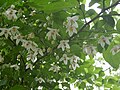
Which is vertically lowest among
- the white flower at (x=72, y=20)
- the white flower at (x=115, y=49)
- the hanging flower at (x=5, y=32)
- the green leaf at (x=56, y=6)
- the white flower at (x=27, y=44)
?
the white flower at (x=27, y=44)

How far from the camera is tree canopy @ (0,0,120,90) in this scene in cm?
89

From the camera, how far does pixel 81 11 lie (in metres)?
0.97

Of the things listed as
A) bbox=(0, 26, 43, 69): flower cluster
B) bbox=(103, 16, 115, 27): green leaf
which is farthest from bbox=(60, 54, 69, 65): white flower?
bbox=(103, 16, 115, 27): green leaf

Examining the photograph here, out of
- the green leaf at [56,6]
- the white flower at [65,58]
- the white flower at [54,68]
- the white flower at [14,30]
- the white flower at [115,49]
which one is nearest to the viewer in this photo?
the green leaf at [56,6]

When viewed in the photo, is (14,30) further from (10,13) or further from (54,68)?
(54,68)

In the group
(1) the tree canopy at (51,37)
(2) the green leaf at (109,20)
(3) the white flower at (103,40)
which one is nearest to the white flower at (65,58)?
(1) the tree canopy at (51,37)

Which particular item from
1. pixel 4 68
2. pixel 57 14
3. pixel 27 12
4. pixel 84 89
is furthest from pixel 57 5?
pixel 84 89

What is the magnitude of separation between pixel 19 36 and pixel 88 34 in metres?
0.25

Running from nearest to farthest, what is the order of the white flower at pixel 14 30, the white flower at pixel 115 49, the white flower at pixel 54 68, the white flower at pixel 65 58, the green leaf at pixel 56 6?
the green leaf at pixel 56 6, the white flower at pixel 115 49, the white flower at pixel 14 30, the white flower at pixel 65 58, the white flower at pixel 54 68

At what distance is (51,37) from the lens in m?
1.06

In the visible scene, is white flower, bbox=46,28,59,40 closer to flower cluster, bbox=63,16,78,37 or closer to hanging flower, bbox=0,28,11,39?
flower cluster, bbox=63,16,78,37

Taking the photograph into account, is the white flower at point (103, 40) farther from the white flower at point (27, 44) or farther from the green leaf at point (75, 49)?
the white flower at point (27, 44)

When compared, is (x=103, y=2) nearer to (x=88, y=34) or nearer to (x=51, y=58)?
(x=88, y=34)

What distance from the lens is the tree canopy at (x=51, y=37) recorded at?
2.93 ft
